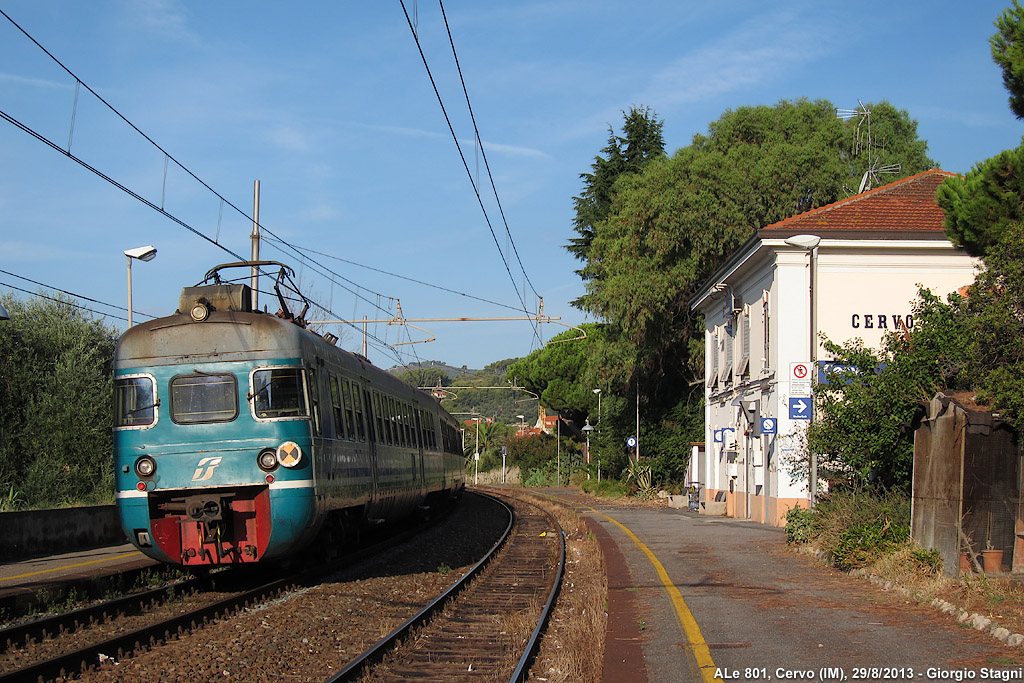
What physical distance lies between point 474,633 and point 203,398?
4265mm

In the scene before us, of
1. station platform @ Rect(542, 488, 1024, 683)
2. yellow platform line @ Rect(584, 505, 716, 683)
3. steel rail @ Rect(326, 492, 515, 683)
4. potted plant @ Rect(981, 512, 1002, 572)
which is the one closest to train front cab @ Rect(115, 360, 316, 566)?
steel rail @ Rect(326, 492, 515, 683)

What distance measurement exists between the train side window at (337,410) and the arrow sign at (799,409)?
312 inches

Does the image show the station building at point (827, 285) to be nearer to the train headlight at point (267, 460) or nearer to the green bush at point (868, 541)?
the green bush at point (868, 541)

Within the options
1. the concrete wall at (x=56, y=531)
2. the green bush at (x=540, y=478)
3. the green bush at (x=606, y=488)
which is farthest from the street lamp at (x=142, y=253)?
the green bush at (x=540, y=478)

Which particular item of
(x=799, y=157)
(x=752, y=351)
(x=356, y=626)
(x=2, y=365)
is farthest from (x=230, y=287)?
(x=799, y=157)

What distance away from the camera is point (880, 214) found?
24000 mm

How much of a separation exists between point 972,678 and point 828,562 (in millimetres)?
7014

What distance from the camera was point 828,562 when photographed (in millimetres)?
13633

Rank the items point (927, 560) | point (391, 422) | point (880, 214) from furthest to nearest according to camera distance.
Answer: point (880, 214) < point (391, 422) < point (927, 560)

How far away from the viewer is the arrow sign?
56.0ft

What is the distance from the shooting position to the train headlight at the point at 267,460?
11195mm

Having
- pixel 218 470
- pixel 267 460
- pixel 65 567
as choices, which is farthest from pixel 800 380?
pixel 65 567

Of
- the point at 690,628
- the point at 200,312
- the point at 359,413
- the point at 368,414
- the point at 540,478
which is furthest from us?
the point at 540,478

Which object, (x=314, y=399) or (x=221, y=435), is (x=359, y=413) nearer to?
(x=314, y=399)
